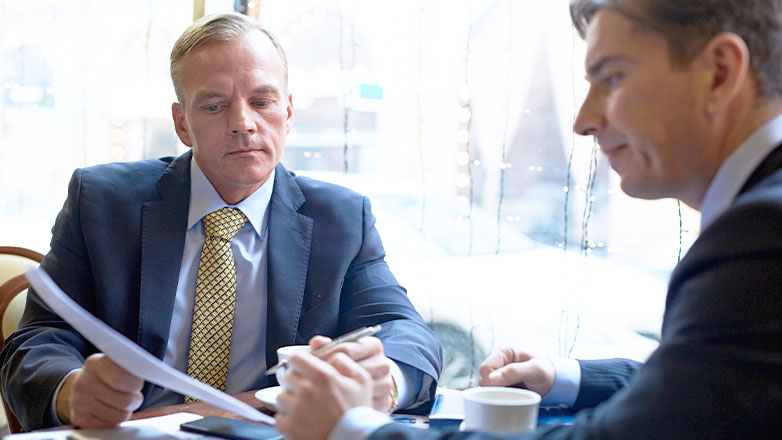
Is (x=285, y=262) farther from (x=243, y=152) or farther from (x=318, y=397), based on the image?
(x=318, y=397)

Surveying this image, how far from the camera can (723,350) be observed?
0.80 m

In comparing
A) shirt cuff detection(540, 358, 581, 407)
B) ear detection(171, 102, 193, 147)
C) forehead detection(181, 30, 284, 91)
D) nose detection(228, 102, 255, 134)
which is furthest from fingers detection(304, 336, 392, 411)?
ear detection(171, 102, 193, 147)

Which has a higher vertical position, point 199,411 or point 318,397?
point 318,397

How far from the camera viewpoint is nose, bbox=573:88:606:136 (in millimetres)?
1091

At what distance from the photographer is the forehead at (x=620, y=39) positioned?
98 centimetres

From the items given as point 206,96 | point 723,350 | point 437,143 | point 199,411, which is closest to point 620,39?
point 723,350

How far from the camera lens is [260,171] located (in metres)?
1.91

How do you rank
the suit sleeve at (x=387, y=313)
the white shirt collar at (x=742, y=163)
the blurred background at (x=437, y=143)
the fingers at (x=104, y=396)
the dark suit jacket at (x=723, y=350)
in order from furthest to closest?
the blurred background at (x=437, y=143)
the suit sleeve at (x=387, y=313)
the fingers at (x=104, y=396)
the white shirt collar at (x=742, y=163)
the dark suit jacket at (x=723, y=350)

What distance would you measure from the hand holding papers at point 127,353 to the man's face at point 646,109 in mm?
637

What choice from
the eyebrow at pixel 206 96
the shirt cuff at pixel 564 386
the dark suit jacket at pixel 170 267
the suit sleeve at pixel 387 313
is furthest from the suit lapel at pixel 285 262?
the shirt cuff at pixel 564 386

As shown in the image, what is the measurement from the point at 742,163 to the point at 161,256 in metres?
1.29

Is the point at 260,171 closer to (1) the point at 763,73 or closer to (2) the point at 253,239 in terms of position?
(2) the point at 253,239

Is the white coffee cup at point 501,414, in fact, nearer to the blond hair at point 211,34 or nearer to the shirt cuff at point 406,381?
the shirt cuff at point 406,381

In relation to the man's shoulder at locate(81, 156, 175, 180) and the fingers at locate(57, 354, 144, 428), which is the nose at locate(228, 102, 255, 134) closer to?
the man's shoulder at locate(81, 156, 175, 180)
